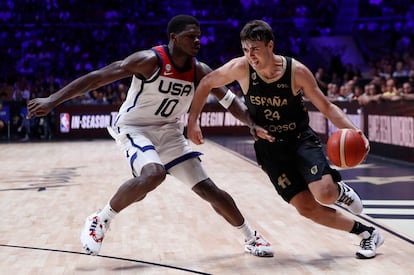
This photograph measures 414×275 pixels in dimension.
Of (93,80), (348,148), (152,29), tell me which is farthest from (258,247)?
(152,29)

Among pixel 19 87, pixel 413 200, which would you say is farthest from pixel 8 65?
pixel 413 200

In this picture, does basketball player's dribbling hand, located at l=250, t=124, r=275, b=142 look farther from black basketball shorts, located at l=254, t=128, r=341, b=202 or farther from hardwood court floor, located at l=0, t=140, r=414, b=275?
hardwood court floor, located at l=0, t=140, r=414, b=275

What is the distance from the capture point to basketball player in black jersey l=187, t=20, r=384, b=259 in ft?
15.5

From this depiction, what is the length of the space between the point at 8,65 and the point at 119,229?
1960 centimetres

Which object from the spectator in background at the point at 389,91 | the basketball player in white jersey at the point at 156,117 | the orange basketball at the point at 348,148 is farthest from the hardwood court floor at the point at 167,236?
the spectator in background at the point at 389,91

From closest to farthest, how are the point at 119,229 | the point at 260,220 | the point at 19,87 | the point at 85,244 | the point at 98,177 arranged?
the point at 85,244, the point at 119,229, the point at 260,220, the point at 98,177, the point at 19,87

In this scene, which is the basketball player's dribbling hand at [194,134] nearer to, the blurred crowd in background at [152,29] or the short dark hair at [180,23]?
the short dark hair at [180,23]

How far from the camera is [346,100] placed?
1516cm

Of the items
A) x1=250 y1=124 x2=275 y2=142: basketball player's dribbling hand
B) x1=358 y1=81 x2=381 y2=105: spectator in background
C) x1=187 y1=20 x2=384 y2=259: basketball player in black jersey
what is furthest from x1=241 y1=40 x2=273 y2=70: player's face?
x1=358 y1=81 x2=381 y2=105: spectator in background

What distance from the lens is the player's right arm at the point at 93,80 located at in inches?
186

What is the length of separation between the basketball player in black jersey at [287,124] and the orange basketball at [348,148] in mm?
130

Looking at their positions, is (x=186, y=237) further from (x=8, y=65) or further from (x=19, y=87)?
(x=8, y=65)

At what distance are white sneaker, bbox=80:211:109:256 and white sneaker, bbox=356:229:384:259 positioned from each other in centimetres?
178

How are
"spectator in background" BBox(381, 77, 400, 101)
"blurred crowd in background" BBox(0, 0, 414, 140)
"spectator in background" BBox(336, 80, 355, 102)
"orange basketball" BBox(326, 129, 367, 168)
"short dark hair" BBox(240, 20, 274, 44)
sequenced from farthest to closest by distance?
"blurred crowd in background" BBox(0, 0, 414, 140) → "spectator in background" BBox(336, 80, 355, 102) → "spectator in background" BBox(381, 77, 400, 101) → "short dark hair" BBox(240, 20, 274, 44) → "orange basketball" BBox(326, 129, 367, 168)
